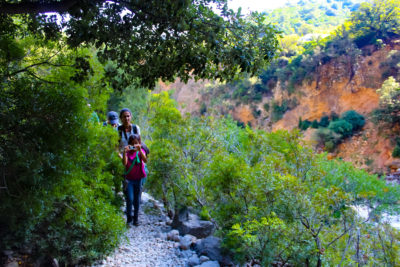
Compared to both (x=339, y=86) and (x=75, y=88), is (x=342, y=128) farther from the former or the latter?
(x=75, y=88)

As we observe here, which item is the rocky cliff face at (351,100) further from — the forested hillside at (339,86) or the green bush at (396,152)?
the green bush at (396,152)

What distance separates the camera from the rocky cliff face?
74.7 ft

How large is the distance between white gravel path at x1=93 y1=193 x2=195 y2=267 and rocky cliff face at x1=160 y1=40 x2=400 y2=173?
1885cm

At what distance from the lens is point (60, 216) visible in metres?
3.42

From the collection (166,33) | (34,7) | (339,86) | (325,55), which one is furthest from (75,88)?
(325,55)

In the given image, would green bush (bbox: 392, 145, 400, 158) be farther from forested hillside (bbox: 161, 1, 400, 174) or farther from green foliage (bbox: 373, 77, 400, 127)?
green foliage (bbox: 373, 77, 400, 127)

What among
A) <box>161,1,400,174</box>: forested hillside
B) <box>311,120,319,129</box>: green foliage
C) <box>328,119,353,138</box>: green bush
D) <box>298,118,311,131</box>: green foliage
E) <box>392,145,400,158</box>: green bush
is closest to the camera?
<box>392,145,400,158</box>: green bush

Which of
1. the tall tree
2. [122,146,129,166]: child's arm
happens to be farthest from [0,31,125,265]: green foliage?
[122,146,129,166]: child's arm

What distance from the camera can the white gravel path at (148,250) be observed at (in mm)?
4418

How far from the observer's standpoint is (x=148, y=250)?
486 cm

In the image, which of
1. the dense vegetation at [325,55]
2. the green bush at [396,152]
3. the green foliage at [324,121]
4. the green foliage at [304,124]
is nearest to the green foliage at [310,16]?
the dense vegetation at [325,55]

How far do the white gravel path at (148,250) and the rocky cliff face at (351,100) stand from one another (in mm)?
18850

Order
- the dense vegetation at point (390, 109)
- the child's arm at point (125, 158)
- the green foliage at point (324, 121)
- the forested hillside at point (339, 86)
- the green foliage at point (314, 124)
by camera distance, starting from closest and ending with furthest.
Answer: the child's arm at point (125, 158), the dense vegetation at point (390, 109), the forested hillside at point (339, 86), the green foliage at point (324, 121), the green foliage at point (314, 124)

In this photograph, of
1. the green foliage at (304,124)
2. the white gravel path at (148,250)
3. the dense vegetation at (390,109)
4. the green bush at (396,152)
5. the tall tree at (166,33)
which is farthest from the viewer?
the green foliage at (304,124)
